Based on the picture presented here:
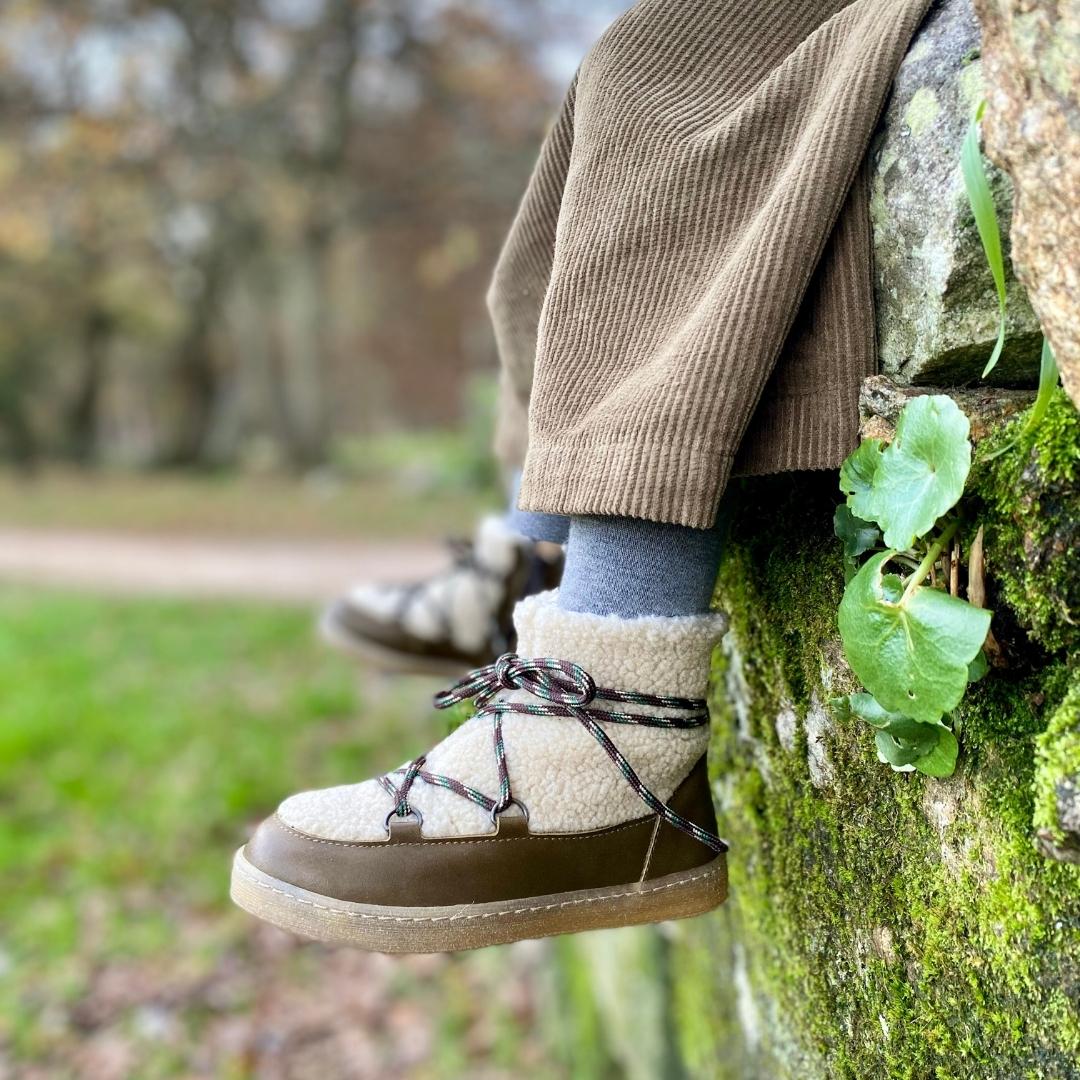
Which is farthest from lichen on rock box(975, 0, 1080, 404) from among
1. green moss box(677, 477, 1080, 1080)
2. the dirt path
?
the dirt path

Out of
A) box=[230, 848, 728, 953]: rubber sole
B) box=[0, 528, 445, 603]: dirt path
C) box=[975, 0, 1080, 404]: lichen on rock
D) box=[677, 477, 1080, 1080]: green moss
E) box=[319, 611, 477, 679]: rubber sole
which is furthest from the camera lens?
box=[0, 528, 445, 603]: dirt path

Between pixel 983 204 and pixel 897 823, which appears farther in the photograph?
pixel 897 823

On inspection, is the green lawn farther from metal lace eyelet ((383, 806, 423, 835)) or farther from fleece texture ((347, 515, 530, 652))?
metal lace eyelet ((383, 806, 423, 835))

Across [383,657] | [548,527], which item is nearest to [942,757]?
[548,527]

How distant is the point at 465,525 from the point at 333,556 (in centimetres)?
146

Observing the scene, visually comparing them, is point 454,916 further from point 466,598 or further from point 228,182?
point 228,182

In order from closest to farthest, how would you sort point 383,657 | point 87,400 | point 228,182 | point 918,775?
1. point 918,775
2. point 383,657
3. point 228,182
4. point 87,400

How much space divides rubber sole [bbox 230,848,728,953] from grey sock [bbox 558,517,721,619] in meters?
0.31

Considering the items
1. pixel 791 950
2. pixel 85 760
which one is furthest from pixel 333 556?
pixel 791 950

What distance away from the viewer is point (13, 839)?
3402 millimetres

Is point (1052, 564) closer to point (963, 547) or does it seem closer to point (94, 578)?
point (963, 547)

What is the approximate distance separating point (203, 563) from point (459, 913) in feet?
21.8

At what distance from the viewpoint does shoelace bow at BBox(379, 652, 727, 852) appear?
3.59ft

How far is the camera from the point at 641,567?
1099 mm
